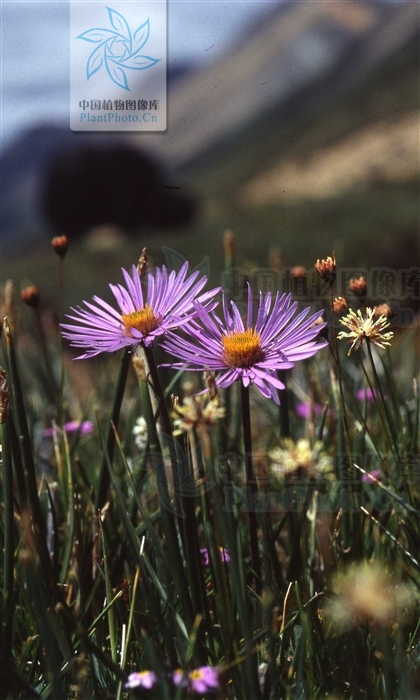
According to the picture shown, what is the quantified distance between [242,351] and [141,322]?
0.10 meters

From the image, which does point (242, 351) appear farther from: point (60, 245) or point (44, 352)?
point (44, 352)

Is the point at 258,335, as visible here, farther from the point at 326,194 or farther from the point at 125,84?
the point at 326,194

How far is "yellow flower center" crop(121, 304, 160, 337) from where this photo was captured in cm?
64

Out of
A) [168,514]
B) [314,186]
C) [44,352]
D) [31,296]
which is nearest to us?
[168,514]

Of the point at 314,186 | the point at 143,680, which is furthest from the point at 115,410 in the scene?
the point at 314,186

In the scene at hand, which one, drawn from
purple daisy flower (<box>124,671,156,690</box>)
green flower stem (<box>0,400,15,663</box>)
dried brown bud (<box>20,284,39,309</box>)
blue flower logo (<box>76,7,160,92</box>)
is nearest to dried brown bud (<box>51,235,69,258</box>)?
dried brown bud (<box>20,284,39,309</box>)

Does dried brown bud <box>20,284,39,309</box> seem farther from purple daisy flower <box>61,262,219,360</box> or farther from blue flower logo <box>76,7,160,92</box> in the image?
blue flower logo <box>76,7,160,92</box>

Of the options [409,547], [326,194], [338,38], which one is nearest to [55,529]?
[409,547]

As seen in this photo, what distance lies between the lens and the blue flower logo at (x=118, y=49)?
1.27m

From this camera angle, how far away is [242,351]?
25.2 inches

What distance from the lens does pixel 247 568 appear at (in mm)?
796

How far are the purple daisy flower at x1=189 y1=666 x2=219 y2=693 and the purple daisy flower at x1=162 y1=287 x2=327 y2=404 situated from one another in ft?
0.76

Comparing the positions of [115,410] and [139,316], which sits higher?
[139,316]

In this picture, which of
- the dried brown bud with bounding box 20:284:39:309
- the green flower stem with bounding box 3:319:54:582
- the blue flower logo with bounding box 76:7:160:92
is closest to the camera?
the green flower stem with bounding box 3:319:54:582
